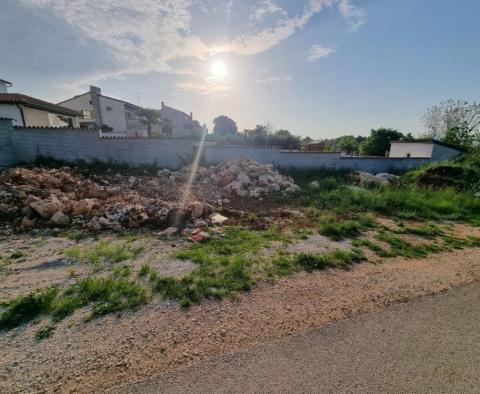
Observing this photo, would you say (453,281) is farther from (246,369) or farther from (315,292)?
(246,369)

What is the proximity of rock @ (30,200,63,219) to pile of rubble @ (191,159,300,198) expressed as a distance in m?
5.42

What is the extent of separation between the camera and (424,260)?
14.1ft

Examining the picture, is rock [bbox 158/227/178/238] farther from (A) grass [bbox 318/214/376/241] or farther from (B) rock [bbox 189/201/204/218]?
(A) grass [bbox 318/214/376/241]

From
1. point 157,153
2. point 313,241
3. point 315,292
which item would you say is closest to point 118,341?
point 315,292

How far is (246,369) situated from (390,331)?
5.71 feet

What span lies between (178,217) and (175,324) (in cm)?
314

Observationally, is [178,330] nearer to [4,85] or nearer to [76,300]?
[76,300]

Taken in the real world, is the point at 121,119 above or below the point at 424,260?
above

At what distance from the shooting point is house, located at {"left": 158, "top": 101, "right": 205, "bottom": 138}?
34.0 meters

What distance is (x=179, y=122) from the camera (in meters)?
35.4

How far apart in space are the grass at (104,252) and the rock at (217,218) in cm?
209

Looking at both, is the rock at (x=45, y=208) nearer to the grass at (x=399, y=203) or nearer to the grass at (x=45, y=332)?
the grass at (x=45, y=332)

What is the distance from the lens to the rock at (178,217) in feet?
17.7

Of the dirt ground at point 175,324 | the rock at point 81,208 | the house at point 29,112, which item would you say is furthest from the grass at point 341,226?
the house at point 29,112
